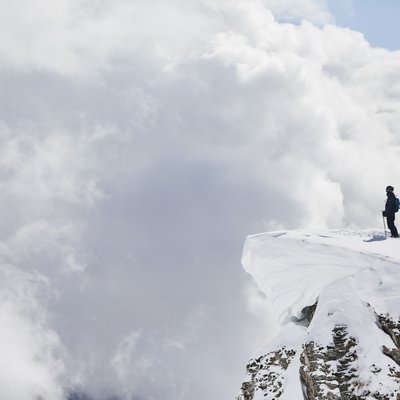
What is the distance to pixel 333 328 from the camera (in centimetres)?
2030

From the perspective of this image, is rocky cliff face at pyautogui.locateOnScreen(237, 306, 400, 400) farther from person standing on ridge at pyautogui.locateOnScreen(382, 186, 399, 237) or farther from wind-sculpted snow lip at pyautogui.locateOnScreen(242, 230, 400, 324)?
person standing on ridge at pyautogui.locateOnScreen(382, 186, 399, 237)

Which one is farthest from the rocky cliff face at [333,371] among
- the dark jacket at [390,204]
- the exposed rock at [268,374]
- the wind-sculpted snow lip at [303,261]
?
the dark jacket at [390,204]

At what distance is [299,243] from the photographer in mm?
30984

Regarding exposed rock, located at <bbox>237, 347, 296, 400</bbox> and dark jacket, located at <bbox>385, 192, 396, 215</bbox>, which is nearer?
exposed rock, located at <bbox>237, 347, 296, 400</bbox>

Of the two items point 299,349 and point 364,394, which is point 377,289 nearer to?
point 299,349

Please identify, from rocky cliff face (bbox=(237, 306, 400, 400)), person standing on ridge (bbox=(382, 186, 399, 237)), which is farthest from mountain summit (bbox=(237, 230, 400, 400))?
person standing on ridge (bbox=(382, 186, 399, 237))

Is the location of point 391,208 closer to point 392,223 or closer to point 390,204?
point 390,204

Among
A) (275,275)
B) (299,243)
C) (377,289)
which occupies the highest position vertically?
(299,243)

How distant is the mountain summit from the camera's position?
1808 cm

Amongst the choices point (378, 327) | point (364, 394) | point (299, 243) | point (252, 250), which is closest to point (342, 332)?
point (378, 327)

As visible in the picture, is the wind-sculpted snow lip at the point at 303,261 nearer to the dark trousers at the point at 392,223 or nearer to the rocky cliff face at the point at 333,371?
the dark trousers at the point at 392,223

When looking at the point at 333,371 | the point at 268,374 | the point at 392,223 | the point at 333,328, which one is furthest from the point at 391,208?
the point at 333,371

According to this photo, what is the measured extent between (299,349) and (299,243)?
34.8 feet

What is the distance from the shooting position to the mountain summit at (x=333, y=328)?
59.3 ft
